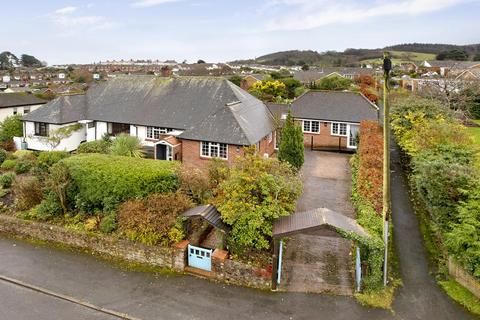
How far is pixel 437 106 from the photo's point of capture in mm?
28234

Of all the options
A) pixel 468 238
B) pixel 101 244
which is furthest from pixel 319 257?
pixel 101 244

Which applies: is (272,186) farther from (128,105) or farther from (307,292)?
(128,105)

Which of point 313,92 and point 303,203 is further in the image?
point 313,92

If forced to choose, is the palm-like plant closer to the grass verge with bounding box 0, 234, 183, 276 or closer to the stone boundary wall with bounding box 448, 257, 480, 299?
the grass verge with bounding box 0, 234, 183, 276

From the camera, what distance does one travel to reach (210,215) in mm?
13609

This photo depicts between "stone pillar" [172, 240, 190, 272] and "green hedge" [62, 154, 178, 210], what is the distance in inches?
126

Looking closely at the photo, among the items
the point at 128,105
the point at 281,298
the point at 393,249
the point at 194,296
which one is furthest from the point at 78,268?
the point at 128,105

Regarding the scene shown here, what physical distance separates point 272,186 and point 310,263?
11.1 feet

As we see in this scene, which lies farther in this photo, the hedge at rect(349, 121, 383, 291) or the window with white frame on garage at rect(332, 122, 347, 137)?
the window with white frame on garage at rect(332, 122, 347, 137)

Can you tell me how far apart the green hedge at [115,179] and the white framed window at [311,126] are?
17272 mm

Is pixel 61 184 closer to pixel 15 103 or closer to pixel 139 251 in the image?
pixel 139 251

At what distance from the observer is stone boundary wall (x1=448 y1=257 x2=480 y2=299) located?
1175 cm

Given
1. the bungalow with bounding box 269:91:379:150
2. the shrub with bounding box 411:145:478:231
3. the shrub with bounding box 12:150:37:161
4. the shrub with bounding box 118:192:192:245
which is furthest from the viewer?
the bungalow with bounding box 269:91:379:150

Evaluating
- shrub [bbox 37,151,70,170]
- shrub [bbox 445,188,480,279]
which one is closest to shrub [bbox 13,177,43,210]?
shrub [bbox 37,151,70,170]
